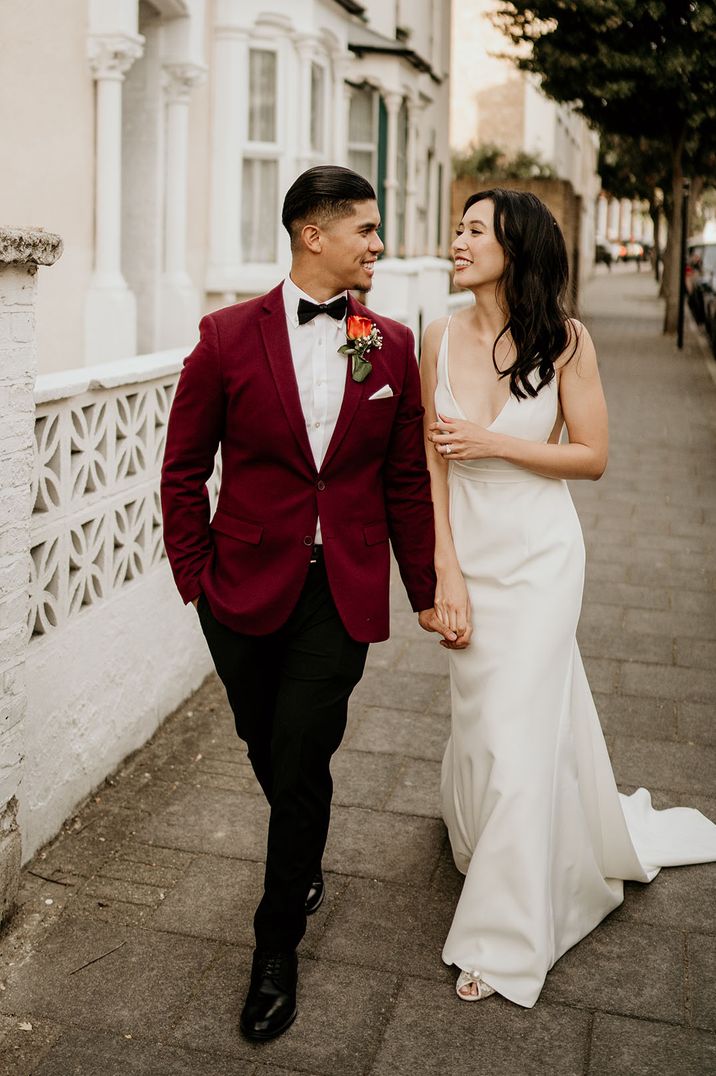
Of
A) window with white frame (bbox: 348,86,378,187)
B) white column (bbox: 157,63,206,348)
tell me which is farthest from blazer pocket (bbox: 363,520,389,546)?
window with white frame (bbox: 348,86,378,187)

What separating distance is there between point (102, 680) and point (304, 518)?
1.71 m

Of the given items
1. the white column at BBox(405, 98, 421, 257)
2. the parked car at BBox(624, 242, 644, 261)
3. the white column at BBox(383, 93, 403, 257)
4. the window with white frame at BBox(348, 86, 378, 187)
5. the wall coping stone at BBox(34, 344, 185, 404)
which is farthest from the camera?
the parked car at BBox(624, 242, 644, 261)

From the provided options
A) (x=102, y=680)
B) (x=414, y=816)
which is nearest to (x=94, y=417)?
(x=102, y=680)

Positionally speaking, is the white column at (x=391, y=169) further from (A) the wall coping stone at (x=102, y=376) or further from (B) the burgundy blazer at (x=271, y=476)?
(B) the burgundy blazer at (x=271, y=476)

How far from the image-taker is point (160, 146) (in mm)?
11156

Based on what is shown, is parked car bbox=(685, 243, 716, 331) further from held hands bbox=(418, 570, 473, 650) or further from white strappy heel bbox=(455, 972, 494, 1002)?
white strappy heel bbox=(455, 972, 494, 1002)

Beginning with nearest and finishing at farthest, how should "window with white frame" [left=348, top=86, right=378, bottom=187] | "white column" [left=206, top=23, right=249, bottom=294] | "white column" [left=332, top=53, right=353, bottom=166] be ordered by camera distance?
1. "white column" [left=206, top=23, right=249, bottom=294]
2. "white column" [left=332, top=53, right=353, bottom=166]
3. "window with white frame" [left=348, top=86, right=378, bottom=187]

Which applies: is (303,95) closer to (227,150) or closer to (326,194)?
(227,150)

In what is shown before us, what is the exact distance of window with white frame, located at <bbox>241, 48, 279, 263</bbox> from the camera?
487 inches

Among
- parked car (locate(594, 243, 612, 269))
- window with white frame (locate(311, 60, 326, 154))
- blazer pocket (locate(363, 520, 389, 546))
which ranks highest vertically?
parked car (locate(594, 243, 612, 269))

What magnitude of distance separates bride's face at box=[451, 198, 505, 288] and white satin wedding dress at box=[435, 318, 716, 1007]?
22cm

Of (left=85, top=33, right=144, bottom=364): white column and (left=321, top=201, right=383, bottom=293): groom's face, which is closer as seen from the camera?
(left=321, top=201, right=383, bottom=293): groom's face

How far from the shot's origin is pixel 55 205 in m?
9.08

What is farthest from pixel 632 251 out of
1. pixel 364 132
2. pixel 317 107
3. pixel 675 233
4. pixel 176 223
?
pixel 176 223
